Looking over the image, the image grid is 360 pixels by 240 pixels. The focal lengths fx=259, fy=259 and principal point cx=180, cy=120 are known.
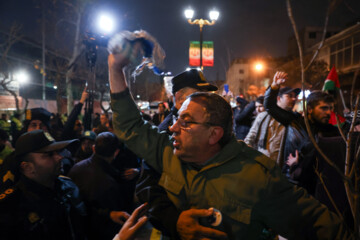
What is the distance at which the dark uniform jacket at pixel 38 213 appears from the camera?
6.73ft

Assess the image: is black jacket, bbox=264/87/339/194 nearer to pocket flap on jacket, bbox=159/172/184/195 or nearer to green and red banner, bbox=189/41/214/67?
pocket flap on jacket, bbox=159/172/184/195

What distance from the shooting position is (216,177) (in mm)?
1742

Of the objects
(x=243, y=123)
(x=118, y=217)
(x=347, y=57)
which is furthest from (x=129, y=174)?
(x=347, y=57)

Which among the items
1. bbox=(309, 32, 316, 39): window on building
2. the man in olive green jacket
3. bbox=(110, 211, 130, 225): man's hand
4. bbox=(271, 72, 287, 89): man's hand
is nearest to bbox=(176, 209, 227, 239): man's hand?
the man in olive green jacket

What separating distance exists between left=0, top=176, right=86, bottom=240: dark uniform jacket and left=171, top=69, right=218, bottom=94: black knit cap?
1.60 m

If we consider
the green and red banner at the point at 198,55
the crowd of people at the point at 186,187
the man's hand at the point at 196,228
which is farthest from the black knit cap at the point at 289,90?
the green and red banner at the point at 198,55

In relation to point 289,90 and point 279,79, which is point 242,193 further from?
point 289,90

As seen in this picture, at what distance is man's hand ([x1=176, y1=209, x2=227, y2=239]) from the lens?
60.7 inches

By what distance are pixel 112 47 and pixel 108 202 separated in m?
2.22

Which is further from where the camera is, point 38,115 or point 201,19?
point 201,19

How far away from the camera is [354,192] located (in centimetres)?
151

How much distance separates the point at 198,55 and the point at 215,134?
46.5 ft

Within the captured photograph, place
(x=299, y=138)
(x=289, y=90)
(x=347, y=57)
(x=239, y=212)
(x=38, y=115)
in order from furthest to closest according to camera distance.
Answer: (x=347, y=57), (x=38, y=115), (x=289, y=90), (x=299, y=138), (x=239, y=212)

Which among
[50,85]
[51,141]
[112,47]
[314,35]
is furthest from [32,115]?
[314,35]
